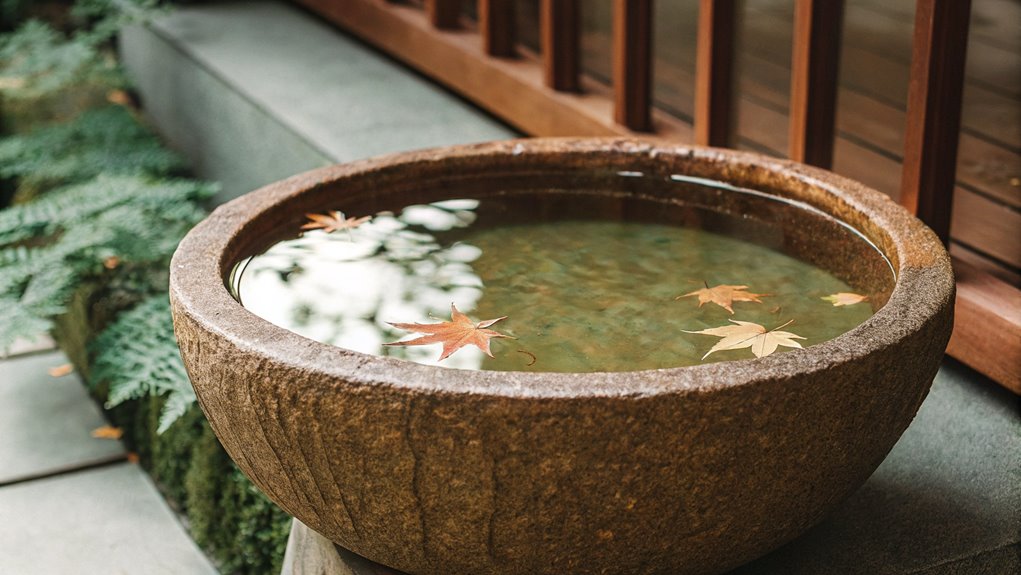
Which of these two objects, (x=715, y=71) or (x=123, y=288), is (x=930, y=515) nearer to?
(x=715, y=71)

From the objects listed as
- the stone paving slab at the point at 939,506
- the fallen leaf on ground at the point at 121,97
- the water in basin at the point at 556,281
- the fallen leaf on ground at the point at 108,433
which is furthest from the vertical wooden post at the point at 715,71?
the fallen leaf on ground at the point at 121,97

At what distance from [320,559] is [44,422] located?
159cm

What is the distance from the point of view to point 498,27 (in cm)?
315

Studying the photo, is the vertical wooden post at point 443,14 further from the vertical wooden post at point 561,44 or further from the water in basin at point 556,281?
the water in basin at point 556,281

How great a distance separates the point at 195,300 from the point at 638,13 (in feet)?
4.95

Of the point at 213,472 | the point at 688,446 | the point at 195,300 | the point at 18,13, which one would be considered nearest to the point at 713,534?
the point at 688,446

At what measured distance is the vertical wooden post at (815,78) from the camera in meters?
2.05

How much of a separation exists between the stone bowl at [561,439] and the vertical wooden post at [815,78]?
0.73 meters

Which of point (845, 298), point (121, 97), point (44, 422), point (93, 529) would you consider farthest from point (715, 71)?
point (121, 97)

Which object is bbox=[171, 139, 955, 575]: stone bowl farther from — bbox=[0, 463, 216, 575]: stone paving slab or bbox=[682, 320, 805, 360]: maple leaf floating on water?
bbox=[0, 463, 216, 575]: stone paving slab

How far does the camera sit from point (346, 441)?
120 cm

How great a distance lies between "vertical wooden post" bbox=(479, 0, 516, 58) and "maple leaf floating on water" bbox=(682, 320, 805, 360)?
189 centimetres

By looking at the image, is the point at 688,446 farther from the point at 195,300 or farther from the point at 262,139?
the point at 262,139

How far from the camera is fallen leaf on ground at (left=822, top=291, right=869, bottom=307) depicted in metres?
1.53
